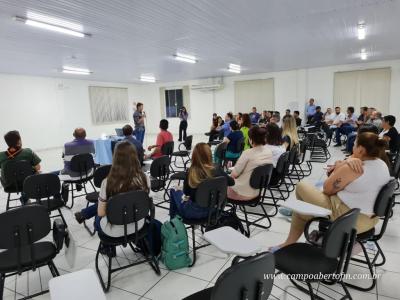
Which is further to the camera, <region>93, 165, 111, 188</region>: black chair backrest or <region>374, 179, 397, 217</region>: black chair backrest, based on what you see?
<region>93, 165, 111, 188</region>: black chair backrest

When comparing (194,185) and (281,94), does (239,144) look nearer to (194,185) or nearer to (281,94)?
(194,185)

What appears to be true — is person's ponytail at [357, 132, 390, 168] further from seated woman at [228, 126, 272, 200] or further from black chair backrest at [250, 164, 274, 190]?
seated woman at [228, 126, 272, 200]

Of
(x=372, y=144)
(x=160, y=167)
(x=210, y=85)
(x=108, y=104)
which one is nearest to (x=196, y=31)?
(x=160, y=167)

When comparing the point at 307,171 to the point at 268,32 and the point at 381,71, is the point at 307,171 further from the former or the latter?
the point at 381,71

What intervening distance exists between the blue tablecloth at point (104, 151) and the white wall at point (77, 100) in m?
5.09

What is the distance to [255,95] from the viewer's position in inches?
500

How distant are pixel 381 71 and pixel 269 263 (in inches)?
450

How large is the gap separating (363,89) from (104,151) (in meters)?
9.51

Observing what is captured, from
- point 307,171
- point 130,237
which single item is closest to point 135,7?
point 130,237

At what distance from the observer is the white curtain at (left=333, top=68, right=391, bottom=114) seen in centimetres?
1012

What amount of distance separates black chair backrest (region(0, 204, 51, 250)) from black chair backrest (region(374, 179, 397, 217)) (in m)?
2.30

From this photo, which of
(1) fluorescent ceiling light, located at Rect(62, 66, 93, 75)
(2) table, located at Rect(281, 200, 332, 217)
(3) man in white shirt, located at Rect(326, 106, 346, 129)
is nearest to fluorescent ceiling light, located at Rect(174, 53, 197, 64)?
(1) fluorescent ceiling light, located at Rect(62, 66, 93, 75)

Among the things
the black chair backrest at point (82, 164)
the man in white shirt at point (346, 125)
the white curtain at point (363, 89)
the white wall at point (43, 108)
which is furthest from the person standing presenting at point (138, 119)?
the white curtain at point (363, 89)

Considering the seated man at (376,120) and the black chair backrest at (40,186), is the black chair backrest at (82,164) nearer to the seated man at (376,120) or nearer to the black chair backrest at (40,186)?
the black chair backrest at (40,186)
